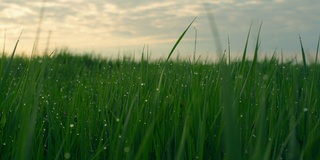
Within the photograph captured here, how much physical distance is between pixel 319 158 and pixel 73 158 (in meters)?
0.94

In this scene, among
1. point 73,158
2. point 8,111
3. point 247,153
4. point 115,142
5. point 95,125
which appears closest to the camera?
point 247,153

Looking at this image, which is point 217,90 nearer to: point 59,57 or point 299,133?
point 299,133

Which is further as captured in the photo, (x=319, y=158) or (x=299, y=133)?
(x=299, y=133)

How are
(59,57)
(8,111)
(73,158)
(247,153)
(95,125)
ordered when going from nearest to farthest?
(247,153) < (73,158) < (8,111) < (95,125) < (59,57)

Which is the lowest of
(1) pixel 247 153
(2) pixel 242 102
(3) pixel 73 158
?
(3) pixel 73 158

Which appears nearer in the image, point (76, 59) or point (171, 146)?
point (171, 146)

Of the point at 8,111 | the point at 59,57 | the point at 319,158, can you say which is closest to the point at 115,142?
the point at 8,111

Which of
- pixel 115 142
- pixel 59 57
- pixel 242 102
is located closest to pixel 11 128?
pixel 115 142

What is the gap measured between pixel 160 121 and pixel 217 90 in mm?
339

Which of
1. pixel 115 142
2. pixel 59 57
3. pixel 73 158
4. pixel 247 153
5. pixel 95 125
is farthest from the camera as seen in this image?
pixel 59 57

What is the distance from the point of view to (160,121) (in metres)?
1.68

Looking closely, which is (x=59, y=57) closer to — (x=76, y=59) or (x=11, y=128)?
(x=76, y=59)

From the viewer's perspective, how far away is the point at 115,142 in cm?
155

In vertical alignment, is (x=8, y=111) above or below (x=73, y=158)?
above
